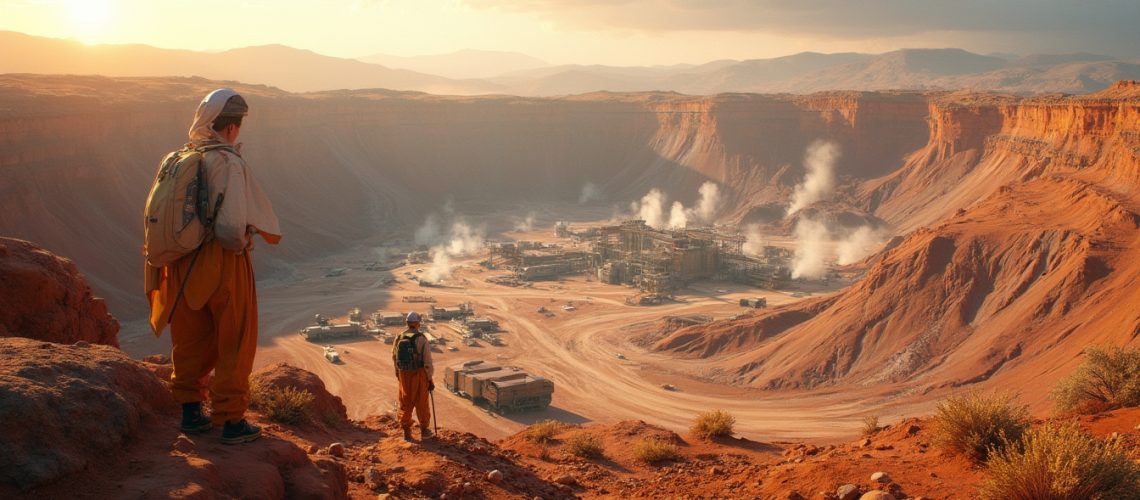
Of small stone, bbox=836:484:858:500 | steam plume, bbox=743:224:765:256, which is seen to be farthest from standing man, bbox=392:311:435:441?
steam plume, bbox=743:224:765:256

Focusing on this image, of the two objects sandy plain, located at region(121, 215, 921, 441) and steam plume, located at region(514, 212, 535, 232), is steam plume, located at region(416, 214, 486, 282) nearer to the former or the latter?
sandy plain, located at region(121, 215, 921, 441)

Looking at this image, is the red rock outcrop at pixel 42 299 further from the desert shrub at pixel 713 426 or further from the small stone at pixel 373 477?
the desert shrub at pixel 713 426

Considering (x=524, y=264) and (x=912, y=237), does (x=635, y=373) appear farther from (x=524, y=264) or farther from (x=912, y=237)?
(x=524, y=264)

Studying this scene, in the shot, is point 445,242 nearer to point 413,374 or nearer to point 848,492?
point 413,374

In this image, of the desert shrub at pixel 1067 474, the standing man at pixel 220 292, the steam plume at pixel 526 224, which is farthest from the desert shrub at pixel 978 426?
the steam plume at pixel 526 224

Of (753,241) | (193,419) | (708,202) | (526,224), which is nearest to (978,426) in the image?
(193,419)

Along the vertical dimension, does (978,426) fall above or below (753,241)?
above

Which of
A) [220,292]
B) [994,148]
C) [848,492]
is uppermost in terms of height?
[220,292]
